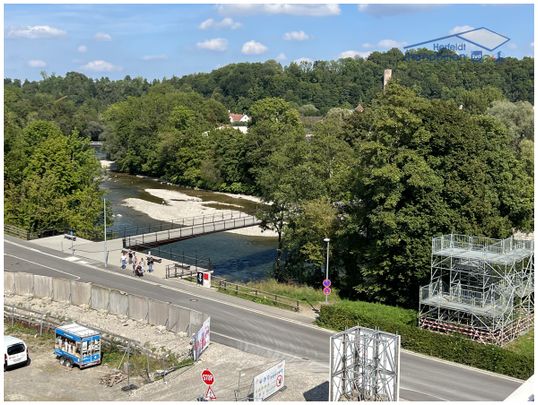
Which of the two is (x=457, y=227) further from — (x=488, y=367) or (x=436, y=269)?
(x=488, y=367)

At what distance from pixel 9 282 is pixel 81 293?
631cm

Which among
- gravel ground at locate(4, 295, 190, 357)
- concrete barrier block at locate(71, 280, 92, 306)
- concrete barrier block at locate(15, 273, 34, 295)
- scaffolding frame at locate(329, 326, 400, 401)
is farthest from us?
concrete barrier block at locate(15, 273, 34, 295)

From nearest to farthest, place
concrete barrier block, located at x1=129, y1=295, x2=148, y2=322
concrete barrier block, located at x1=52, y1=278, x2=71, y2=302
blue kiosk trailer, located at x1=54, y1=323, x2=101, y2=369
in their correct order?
blue kiosk trailer, located at x1=54, y1=323, x2=101, y2=369
concrete barrier block, located at x1=129, y1=295, x2=148, y2=322
concrete barrier block, located at x1=52, y1=278, x2=71, y2=302

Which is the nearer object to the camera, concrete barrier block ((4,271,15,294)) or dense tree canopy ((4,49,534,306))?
dense tree canopy ((4,49,534,306))

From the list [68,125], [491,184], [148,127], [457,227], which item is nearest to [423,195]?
[457,227]

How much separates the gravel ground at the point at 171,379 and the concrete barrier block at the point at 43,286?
593cm

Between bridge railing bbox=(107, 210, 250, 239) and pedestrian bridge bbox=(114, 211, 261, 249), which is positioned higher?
pedestrian bridge bbox=(114, 211, 261, 249)

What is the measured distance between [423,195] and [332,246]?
9.19 meters

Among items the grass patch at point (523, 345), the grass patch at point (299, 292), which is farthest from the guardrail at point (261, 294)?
the grass patch at point (523, 345)

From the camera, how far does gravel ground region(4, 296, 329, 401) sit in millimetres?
27547

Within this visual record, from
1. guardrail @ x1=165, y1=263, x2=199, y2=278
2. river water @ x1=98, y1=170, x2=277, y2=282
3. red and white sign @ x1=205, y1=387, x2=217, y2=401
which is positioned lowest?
river water @ x1=98, y1=170, x2=277, y2=282

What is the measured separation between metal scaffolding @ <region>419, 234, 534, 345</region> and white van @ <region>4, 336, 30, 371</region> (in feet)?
67.1

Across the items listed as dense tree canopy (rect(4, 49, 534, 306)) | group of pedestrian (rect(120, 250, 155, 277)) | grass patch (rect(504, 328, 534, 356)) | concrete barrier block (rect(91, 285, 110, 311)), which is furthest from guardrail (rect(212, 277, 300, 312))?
grass patch (rect(504, 328, 534, 356))

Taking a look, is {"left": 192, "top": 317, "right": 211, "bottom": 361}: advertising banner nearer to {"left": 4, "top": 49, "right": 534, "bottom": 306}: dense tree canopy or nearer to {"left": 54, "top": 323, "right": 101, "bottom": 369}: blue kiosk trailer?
{"left": 54, "top": 323, "right": 101, "bottom": 369}: blue kiosk trailer
